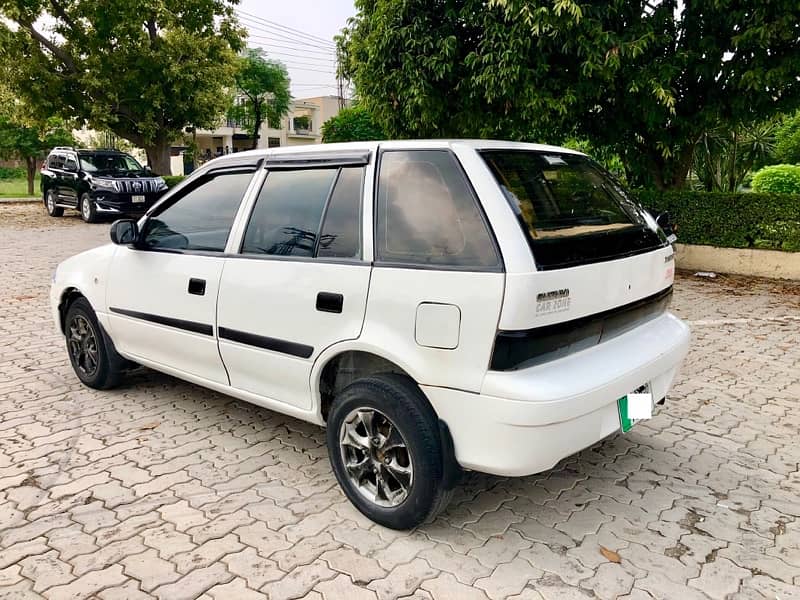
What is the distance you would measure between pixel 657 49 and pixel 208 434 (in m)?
7.72

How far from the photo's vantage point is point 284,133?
202ft

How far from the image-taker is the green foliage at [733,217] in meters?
8.88

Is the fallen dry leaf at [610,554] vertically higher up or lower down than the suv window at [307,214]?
lower down

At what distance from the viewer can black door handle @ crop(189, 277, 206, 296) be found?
12.0 feet

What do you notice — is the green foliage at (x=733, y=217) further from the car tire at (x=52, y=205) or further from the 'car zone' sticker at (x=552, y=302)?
the car tire at (x=52, y=205)

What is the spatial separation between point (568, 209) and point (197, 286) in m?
Result: 2.12

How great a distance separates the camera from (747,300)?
7949 mm

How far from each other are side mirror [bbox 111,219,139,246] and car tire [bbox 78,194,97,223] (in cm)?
1394

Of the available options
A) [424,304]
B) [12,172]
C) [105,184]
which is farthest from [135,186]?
[12,172]

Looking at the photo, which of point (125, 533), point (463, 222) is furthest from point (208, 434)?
point (463, 222)

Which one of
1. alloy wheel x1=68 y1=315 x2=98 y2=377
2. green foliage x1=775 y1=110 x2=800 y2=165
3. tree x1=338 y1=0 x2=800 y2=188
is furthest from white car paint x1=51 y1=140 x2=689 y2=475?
green foliage x1=775 y1=110 x2=800 y2=165

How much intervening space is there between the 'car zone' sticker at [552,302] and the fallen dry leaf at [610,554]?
3.59ft

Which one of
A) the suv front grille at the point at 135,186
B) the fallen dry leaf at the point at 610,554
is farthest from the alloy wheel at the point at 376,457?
the suv front grille at the point at 135,186

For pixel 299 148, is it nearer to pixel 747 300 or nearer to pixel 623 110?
pixel 747 300
